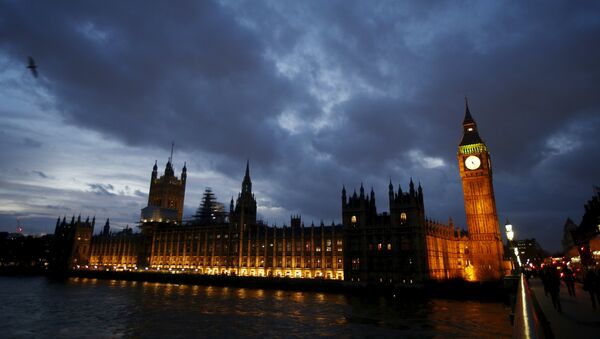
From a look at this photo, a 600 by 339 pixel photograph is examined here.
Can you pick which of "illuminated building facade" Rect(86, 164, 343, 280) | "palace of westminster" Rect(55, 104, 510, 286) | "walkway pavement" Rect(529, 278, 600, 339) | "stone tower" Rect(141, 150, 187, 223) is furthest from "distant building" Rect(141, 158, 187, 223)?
"walkway pavement" Rect(529, 278, 600, 339)

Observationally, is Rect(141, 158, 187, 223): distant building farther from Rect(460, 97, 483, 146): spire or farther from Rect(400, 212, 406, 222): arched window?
Rect(460, 97, 483, 146): spire

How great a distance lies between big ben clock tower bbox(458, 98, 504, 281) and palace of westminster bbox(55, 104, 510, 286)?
252mm

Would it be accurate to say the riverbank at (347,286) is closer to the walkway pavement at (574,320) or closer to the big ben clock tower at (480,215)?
the big ben clock tower at (480,215)

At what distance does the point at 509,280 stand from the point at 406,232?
214 ft

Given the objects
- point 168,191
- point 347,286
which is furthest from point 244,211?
point 168,191

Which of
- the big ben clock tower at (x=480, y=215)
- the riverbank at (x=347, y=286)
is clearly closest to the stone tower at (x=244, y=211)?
the riverbank at (x=347, y=286)

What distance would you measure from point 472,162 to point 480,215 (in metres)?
15.1

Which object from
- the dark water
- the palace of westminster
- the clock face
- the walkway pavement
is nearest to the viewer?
the walkway pavement

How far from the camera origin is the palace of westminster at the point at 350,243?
82500 mm

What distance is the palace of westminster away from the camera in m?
82.5

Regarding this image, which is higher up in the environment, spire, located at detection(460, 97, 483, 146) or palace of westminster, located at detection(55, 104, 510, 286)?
spire, located at detection(460, 97, 483, 146)

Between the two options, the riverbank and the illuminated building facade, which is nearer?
the riverbank

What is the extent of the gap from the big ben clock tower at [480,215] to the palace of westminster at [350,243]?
0.25 m

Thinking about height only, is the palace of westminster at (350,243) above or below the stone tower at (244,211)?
below
